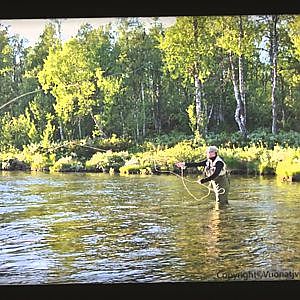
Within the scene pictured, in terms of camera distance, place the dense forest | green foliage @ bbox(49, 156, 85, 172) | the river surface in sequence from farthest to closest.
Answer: green foliage @ bbox(49, 156, 85, 172) < the dense forest < the river surface

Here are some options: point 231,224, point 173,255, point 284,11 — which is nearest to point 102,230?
point 173,255

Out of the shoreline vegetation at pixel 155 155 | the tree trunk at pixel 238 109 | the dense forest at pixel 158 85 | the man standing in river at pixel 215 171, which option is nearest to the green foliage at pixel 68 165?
the shoreline vegetation at pixel 155 155

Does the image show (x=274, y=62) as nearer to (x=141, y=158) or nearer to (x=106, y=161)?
(x=141, y=158)

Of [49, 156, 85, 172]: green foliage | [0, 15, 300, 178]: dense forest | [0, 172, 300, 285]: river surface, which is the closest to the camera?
[0, 172, 300, 285]: river surface

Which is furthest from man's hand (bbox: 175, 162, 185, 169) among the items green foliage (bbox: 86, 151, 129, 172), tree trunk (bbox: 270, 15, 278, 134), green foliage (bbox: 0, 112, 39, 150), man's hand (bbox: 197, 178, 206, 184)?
green foliage (bbox: 0, 112, 39, 150)

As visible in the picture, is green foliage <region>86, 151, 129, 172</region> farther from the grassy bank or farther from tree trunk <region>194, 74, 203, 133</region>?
tree trunk <region>194, 74, 203, 133</region>

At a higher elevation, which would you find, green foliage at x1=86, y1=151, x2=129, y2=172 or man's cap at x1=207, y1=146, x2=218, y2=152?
man's cap at x1=207, y1=146, x2=218, y2=152

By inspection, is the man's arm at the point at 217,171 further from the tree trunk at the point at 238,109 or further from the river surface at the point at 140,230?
the tree trunk at the point at 238,109
